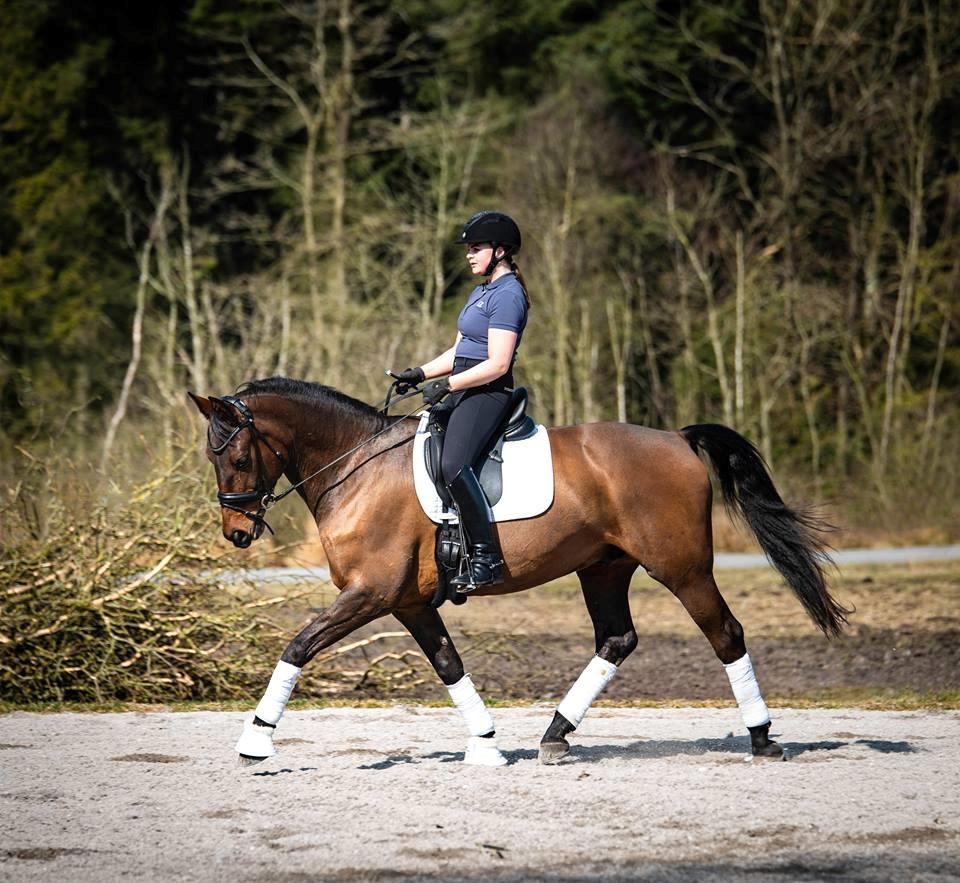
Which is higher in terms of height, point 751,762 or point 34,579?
point 34,579

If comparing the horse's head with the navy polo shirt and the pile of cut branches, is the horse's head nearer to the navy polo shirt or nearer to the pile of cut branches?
the navy polo shirt

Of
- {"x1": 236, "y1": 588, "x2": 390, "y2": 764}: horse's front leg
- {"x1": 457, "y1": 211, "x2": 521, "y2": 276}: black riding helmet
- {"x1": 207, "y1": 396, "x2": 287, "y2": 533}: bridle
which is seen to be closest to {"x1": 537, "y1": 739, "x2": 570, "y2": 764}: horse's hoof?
{"x1": 236, "y1": 588, "x2": 390, "y2": 764}: horse's front leg

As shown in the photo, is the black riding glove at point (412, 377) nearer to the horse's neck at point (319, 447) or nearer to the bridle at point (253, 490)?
the horse's neck at point (319, 447)

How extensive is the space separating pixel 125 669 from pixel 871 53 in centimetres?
2521

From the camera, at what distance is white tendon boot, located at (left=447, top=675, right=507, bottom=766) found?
7801mm

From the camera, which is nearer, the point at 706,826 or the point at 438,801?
the point at 706,826

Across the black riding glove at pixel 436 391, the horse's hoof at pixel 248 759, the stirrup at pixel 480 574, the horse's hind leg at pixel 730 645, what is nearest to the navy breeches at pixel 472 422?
the black riding glove at pixel 436 391

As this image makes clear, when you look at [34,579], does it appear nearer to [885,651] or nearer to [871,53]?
[885,651]

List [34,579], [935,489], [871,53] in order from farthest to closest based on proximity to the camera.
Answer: [871,53], [935,489], [34,579]

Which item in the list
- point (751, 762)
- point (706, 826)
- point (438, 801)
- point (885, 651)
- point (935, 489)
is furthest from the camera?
point (935, 489)

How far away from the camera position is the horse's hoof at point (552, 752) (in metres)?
7.85

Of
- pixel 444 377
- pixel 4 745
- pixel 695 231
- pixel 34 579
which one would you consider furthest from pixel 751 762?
pixel 695 231

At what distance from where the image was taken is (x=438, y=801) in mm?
6863

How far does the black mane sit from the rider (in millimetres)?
368
